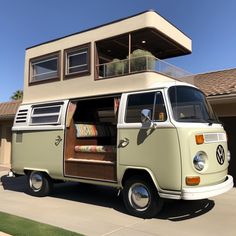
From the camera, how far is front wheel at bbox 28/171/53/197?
977 centimetres

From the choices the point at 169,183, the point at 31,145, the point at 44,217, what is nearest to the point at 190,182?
the point at 169,183

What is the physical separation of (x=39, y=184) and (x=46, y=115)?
1929 mm

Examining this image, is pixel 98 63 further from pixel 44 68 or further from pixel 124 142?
pixel 124 142

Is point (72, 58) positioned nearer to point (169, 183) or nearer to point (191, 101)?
point (191, 101)

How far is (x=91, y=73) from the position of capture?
10.3m

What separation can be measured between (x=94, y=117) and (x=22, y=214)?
3.64 meters

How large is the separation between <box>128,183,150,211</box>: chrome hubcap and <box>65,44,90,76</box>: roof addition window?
4.24 m

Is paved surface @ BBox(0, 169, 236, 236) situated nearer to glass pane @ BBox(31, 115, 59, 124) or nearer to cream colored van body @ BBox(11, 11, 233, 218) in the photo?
cream colored van body @ BBox(11, 11, 233, 218)

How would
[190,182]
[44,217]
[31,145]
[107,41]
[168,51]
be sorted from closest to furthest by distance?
[190,182], [44,217], [31,145], [107,41], [168,51]

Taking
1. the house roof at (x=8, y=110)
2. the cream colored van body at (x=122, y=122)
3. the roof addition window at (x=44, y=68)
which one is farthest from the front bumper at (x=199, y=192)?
the house roof at (x=8, y=110)

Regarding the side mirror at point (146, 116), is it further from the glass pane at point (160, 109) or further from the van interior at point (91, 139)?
the van interior at point (91, 139)

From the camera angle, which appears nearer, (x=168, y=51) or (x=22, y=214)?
(x=22, y=214)

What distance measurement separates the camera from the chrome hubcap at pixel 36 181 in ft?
32.4

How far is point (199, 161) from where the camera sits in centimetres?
681
